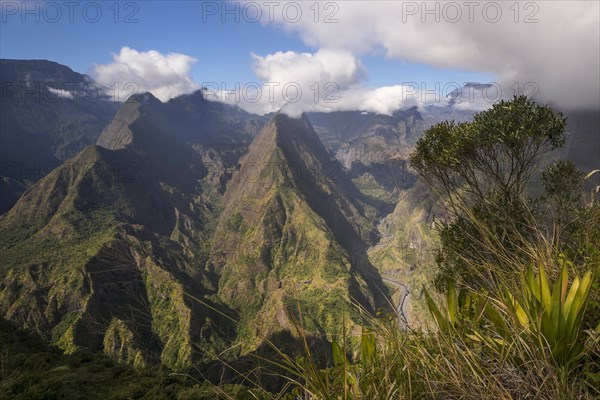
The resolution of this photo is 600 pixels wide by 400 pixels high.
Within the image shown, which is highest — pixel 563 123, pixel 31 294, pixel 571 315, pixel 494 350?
pixel 563 123

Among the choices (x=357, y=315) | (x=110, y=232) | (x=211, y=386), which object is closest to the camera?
(x=211, y=386)

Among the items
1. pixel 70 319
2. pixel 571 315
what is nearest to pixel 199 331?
pixel 70 319

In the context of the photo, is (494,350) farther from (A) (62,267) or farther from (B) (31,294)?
(A) (62,267)

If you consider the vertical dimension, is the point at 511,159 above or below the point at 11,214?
above

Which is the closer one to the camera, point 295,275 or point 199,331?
point 199,331

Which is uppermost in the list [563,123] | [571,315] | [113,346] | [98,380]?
[563,123]

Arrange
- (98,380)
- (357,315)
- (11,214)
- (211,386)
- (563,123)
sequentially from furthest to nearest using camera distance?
1. (11,214)
2. (98,380)
3. (563,123)
4. (357,315)
5. (211,386)

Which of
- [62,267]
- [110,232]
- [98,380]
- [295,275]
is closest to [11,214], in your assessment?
[110,232]

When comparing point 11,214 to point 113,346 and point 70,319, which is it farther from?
point 113,346

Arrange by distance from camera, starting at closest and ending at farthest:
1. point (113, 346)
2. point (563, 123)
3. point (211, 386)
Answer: point (211, 386), point (563, 123), point (113, 346)
